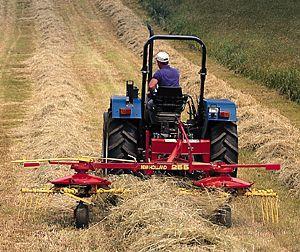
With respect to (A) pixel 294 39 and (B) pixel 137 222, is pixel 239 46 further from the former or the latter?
(B) pixel 137 222

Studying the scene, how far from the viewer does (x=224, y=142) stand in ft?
26.1

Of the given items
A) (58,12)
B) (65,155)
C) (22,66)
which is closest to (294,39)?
(22,66)

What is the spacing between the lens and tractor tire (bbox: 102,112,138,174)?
25.4ft

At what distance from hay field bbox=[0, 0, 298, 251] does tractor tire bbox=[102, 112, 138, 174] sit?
50cm

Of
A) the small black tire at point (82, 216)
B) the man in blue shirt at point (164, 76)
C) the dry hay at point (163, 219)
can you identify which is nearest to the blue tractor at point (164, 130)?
the man in blue shirt at point (164, 76)

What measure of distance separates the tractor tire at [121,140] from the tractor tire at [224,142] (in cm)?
91

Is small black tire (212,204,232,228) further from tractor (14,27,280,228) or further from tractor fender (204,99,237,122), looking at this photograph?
tractor fender (204,99,237,122)

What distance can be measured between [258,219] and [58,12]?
26.4 m

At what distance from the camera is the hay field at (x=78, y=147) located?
601cm

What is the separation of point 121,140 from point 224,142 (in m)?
1.21

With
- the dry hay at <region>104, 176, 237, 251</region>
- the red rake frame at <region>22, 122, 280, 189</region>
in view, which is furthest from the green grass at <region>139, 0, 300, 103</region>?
the dry hay at <region>104, 176, 237, 251</region>

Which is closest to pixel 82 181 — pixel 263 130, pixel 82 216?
pixel 82 216

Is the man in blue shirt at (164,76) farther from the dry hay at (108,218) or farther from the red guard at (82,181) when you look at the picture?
the red guard at (82,181)

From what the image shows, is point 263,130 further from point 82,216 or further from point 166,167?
point 82,216
